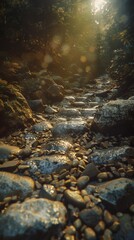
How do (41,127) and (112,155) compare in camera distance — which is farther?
(41,127)

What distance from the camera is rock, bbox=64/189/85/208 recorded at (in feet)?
7.79

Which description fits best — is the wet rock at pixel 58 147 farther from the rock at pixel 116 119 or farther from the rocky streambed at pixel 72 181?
the rock at pixel 116 119

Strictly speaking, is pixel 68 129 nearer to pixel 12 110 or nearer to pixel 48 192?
pixel 12 110

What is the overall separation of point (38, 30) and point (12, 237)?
37.3ft

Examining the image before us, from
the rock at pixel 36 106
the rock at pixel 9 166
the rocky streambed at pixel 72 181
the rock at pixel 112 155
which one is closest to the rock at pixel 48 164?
the rocky streambed at pixel 72 181

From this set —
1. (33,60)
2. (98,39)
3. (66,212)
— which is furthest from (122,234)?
(98,39)

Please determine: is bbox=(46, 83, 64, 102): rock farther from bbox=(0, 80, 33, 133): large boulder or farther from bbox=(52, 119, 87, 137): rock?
bbox=(52, 119, 87, 137): rock

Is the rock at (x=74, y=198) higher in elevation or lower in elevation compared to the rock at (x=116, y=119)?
lower

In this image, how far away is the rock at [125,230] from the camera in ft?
6.86

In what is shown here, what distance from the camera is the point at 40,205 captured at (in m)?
2.24

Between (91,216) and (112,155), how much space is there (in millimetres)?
1126

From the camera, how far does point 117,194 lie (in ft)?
7.88

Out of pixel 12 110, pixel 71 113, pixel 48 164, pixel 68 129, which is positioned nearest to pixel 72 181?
pixel 48 164

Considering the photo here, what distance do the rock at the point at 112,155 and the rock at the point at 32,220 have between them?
1.07 meters
